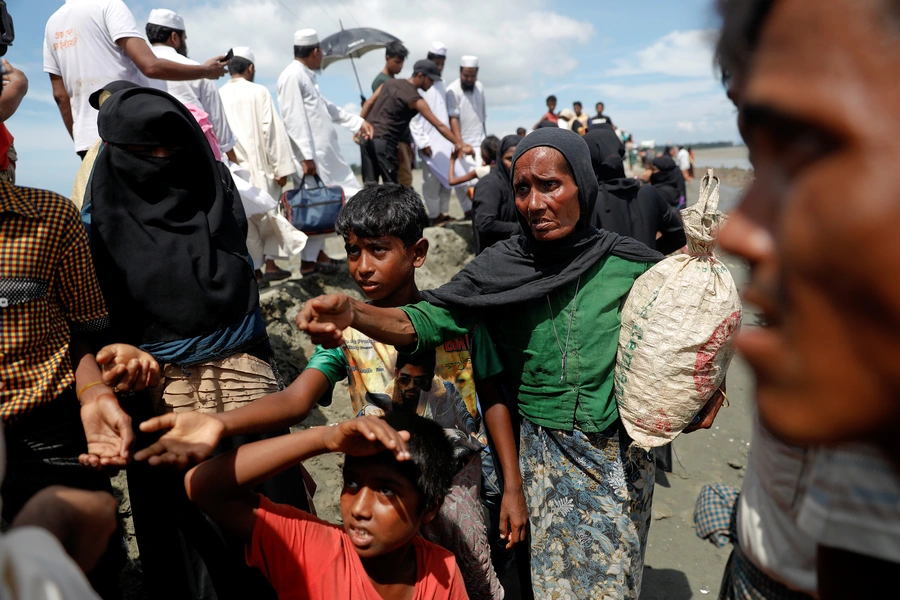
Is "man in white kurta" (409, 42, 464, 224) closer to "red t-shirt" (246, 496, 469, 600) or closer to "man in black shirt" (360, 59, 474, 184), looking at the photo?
"man in black shirt" (360, 59, 474, 184)

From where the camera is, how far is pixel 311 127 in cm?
548

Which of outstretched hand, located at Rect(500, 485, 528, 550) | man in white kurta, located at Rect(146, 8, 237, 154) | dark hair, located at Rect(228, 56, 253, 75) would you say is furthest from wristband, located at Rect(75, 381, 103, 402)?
dark hair, located at Rect(228, 56, 253, 75)

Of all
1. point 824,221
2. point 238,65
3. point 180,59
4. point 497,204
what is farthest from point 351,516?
point 238,65

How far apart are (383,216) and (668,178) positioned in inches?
199

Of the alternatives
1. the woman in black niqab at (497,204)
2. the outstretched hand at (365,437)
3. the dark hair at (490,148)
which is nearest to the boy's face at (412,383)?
the outstretched hand at (365,437)

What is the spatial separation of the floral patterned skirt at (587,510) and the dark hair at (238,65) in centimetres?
439

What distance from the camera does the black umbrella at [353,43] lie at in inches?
349

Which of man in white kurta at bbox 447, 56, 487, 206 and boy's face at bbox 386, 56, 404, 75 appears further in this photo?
man in white kurta at bbox 447, 56, 487, 206

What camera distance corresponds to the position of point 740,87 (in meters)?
0.67

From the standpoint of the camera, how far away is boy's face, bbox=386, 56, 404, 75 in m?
7.12

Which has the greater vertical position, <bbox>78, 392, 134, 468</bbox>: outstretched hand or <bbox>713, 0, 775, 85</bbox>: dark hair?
<bbox>713, 0, 775, 85</bbox>: dark hair

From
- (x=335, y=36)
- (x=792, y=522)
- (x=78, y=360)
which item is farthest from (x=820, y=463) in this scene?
(x=335, y=36)

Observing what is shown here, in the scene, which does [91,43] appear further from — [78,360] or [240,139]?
[78,360]

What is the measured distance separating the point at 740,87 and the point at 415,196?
5.80 feet
